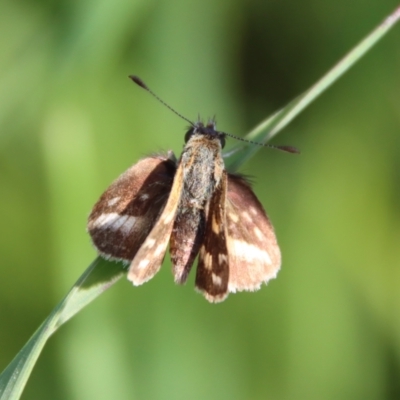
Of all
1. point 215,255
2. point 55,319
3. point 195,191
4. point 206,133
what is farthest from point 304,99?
point 55,319

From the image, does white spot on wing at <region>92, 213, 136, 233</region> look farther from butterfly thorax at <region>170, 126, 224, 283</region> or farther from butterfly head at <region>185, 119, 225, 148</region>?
butterfly head at <region>185, 119, 225, 148</region>

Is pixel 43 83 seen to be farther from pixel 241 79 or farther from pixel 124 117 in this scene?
pixel 241 79

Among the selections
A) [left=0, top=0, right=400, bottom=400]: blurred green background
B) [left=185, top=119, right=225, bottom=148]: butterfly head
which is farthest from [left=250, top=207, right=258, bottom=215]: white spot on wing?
[left=0, top=0, right=400, bottom=400]: blurred green background

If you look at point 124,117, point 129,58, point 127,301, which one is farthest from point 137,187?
point 129,58

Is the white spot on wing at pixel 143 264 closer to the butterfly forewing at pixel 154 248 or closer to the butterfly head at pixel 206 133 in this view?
the butterfly forewing at pixel 154 248

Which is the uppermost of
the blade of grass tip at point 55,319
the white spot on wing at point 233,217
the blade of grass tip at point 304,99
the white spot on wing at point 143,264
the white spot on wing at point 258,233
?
the blade of grass tip at point 304,99

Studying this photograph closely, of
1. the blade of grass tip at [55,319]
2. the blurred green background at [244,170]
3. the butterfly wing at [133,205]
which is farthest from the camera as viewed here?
the blurred green background at [244,170]

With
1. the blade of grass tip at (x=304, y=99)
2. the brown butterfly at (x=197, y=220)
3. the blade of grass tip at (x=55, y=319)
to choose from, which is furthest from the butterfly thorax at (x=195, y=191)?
the blade of grass tip at (x=55, y=319)
